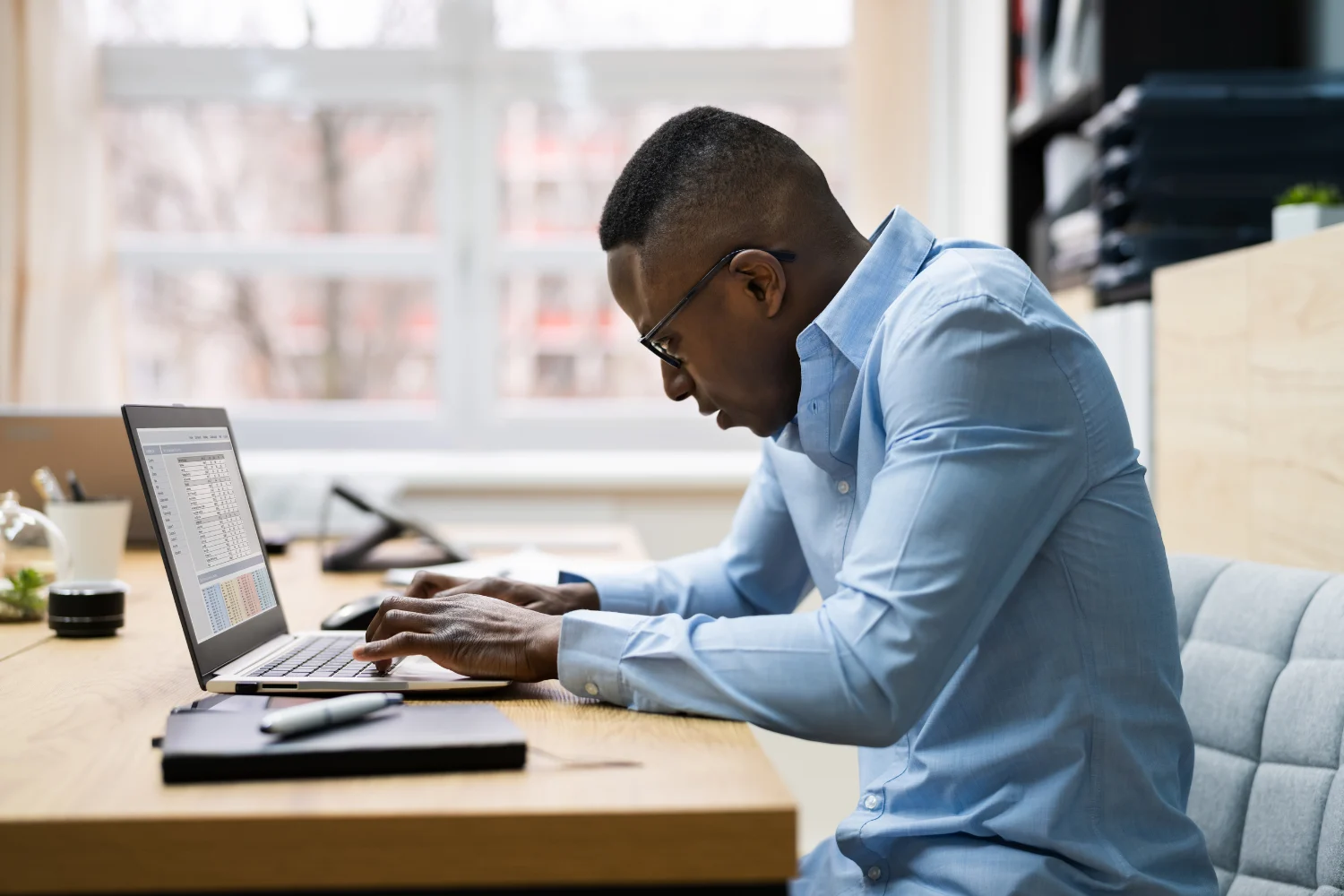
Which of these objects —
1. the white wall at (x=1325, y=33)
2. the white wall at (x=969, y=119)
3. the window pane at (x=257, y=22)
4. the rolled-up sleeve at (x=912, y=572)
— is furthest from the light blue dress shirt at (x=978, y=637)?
the window pane at (x=257, y=22)

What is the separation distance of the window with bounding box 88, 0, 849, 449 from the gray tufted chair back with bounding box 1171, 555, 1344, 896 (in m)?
2.42

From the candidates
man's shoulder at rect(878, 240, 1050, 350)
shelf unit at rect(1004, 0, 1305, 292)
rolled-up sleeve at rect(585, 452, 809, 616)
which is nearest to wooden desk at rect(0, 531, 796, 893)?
man's shoulder at rect(878, 240, 1050, 350)

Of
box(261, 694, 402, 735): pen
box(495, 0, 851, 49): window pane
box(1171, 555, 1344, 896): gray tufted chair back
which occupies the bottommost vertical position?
box(1171, 555, 1344, 896): gray tufted chair back

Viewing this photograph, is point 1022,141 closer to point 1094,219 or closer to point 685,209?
point 1094,219

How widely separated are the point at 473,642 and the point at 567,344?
2562 mm

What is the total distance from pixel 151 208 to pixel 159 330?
0.34 meters

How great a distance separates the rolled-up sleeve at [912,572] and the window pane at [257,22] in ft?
9.30

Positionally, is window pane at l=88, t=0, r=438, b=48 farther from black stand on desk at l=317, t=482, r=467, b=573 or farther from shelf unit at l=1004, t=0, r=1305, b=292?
shelf unit at l=1004, t=0, r=1305, b=292

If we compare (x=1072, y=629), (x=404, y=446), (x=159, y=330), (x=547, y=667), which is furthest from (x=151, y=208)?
(x=1072, y=629)

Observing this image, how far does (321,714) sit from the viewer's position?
806 millimetres

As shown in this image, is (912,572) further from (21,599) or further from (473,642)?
(21,599)

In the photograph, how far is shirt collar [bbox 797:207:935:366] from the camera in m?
1.07

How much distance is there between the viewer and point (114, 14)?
3.37 meters

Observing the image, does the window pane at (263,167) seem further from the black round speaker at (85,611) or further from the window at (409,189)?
the black round speaker at (85,611)
